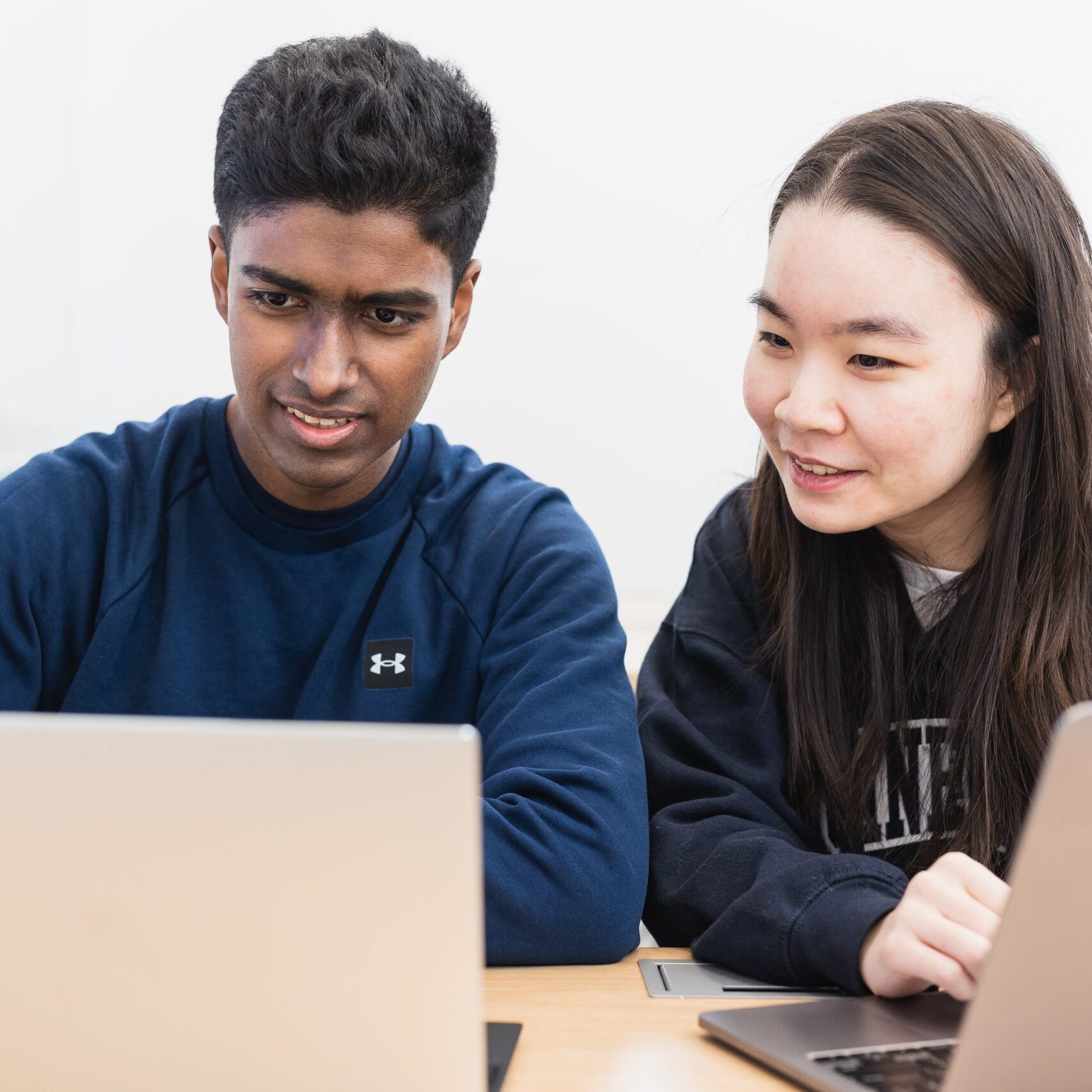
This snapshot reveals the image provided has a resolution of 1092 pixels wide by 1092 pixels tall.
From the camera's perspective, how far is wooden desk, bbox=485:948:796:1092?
0.74 meters

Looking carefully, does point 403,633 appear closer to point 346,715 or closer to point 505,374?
point 346,715

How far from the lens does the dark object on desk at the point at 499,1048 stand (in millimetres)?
727

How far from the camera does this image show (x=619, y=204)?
1.97 m

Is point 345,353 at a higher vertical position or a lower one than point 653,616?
higher

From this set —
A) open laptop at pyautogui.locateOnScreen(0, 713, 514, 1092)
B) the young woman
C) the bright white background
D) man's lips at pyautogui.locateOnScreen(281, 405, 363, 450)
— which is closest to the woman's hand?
the young woman

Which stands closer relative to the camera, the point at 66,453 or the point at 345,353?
the point at 345,353

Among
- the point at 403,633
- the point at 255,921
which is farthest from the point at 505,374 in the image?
the point at 255,921

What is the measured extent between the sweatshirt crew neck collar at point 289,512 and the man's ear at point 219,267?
0.43 ft

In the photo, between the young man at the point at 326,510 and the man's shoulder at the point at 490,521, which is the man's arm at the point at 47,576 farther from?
the man's shoulder at the point at 490,521

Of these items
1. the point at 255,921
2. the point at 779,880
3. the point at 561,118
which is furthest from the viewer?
the point at 561,118

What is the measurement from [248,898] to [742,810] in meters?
0.65

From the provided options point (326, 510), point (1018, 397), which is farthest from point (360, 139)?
point (1018, 397)

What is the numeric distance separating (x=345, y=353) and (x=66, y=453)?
1.11ft

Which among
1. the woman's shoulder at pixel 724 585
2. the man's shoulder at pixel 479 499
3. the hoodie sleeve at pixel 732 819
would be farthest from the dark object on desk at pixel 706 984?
the man's shoulder at pixel 479 499
